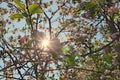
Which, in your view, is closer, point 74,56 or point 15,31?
point 74,56

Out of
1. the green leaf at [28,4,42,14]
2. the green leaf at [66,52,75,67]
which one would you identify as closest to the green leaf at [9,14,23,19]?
the green leaf at [28,4,42,14]

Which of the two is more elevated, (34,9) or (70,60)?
(34,9)

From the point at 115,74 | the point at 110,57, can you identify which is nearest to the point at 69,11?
the point at 115,74

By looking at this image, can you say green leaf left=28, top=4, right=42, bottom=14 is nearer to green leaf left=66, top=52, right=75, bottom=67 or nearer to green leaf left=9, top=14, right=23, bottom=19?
green leaf left=9, top=14, right=23, bottom=19

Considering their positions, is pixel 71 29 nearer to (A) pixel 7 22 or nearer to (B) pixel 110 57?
(A) pixel 7 22

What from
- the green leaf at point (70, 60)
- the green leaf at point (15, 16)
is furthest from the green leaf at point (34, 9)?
the green leaf at point (70, 60)

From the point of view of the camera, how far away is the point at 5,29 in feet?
30.6

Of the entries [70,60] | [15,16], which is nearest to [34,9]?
[15,16]

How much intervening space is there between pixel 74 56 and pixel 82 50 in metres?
5.38

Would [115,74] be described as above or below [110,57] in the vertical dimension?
below

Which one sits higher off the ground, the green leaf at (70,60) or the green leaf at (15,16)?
the green leaf at (15,16)

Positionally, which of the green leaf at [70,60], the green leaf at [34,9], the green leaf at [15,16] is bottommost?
the green leaf at [70,60]

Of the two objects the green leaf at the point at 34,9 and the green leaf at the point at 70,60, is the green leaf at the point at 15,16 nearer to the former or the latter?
the green leaf at the point at 34,9

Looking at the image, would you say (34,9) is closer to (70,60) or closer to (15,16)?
(15,16)
